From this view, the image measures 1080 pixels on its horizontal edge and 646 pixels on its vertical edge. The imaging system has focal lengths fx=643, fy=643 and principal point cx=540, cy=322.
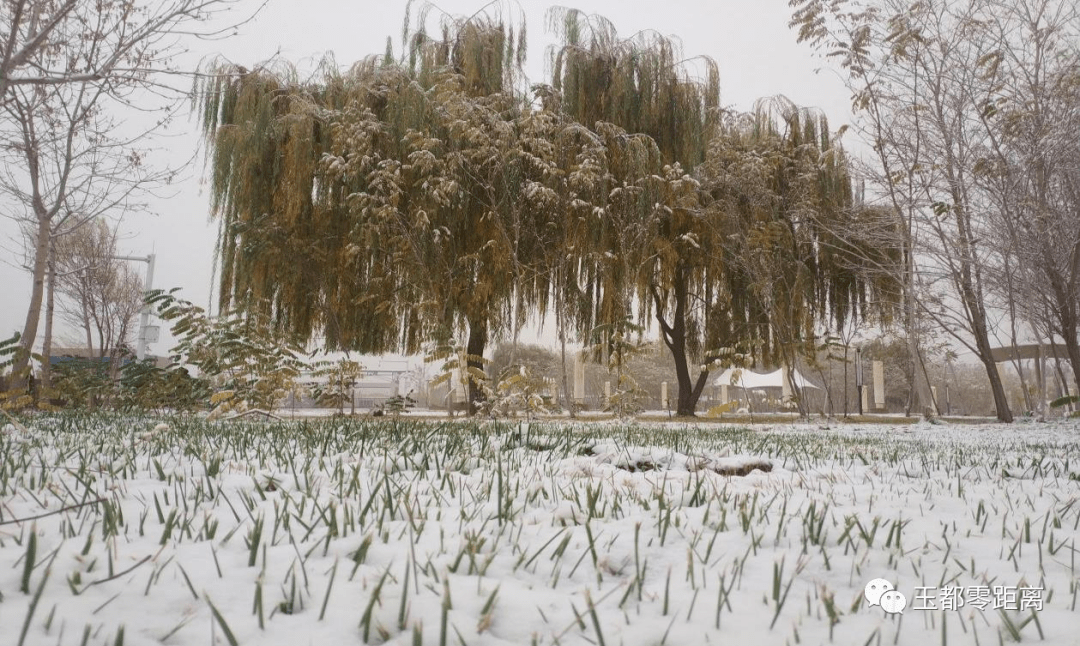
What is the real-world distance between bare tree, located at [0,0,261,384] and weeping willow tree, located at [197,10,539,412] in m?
2.73

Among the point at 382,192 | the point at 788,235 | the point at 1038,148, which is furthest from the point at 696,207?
the point at 382,192

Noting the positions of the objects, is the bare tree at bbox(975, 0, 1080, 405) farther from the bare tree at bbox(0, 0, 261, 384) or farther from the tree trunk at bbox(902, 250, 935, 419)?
the bare tree at bbox(0, 0, 261, 384)

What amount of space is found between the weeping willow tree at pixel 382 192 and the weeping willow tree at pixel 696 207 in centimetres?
132

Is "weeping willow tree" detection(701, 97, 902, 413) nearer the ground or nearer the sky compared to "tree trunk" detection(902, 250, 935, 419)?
nearer the sky

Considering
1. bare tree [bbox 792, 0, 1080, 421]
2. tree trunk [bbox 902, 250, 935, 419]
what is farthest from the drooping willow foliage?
bare tree [bbox 792, 0, 1080, 421]

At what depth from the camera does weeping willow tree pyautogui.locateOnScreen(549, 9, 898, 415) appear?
34.8 ft

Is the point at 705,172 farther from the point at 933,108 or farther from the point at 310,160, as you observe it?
the point at 310,160

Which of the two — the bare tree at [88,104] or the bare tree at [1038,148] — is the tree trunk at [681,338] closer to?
the bare tree at [1038,148]

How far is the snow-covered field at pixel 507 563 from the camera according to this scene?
93 centimetres

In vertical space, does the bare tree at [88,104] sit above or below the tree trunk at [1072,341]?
above

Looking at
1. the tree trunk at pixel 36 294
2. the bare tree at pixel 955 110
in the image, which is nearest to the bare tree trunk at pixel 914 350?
the bare tree at pixel 955 110

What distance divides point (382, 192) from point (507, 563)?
8874 mm

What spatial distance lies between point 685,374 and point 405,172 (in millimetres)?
6638

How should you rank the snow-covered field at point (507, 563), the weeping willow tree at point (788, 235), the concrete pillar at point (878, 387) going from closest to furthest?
the snow-covered field at point (507, 563) → the weeping willow tree at point (788, 235) → the concrete pillar at point (878, 387)
